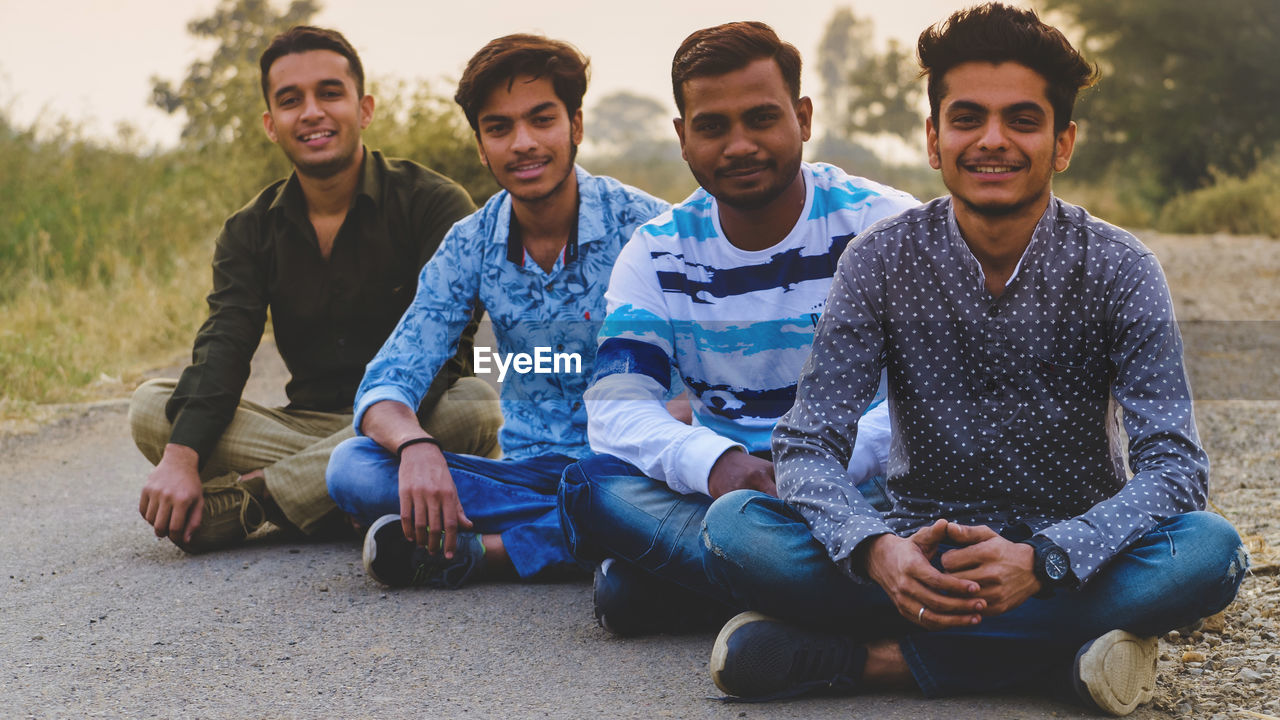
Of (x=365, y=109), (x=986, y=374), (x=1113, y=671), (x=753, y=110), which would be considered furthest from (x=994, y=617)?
(x=365, y=109)

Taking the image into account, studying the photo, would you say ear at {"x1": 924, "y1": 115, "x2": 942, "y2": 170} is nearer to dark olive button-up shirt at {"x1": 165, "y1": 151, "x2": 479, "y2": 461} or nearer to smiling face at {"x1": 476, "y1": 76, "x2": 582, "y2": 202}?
smiling face at {"x1": 476, "y1": 76, "x2": 582, "y2": 202}

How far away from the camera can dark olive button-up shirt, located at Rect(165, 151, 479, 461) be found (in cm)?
454

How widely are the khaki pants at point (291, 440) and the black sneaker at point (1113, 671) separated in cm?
244

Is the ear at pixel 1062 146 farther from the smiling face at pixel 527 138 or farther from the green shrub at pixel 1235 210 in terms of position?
the green shrub at pixel 1235 210

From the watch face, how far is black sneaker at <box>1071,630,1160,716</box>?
0.20m

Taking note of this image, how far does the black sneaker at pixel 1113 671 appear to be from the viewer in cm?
246

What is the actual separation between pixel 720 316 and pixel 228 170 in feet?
30.1

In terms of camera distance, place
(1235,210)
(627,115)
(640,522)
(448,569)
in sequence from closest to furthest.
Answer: (640,522), (448,569), (1235,210), (627,115)

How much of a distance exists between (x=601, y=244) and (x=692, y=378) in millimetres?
774

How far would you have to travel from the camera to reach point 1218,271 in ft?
36.5

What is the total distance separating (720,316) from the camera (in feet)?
10.8

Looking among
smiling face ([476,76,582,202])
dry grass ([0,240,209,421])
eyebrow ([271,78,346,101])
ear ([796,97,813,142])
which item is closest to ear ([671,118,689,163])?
ear ([796,97,813,142])

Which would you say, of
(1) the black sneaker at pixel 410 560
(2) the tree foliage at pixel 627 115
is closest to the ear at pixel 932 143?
(1) the black sneaker at pixel 410 560

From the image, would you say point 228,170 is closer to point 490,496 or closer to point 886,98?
point 490,496
